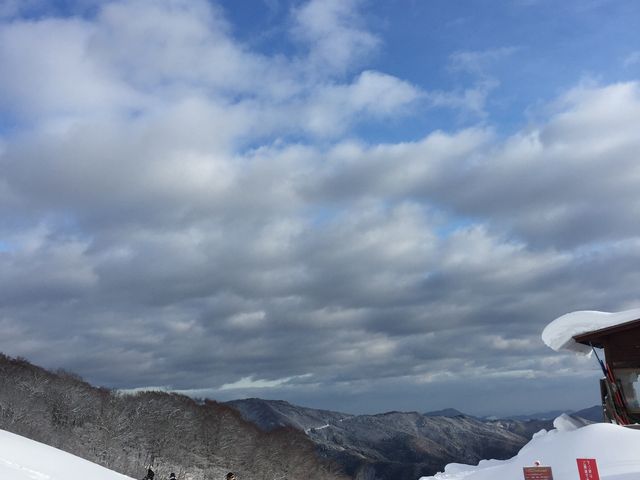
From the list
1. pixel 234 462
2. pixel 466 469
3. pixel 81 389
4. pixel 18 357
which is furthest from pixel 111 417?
pixel 466 469

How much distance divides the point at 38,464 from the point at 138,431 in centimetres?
7586

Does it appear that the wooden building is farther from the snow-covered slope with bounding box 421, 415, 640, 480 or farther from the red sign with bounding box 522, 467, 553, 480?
the red sign with bounding box 522, 467, 553, 480

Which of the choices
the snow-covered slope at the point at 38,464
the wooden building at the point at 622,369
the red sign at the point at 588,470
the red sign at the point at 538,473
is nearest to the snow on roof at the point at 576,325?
the wooden building at the point at 622,369

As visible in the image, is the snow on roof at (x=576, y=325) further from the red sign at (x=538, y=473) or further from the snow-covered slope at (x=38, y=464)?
the snow-covered slope at (x=38, y=464)

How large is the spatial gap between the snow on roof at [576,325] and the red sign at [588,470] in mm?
7643

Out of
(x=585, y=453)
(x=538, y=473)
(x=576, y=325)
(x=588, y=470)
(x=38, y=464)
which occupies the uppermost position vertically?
(x=576, y=325)

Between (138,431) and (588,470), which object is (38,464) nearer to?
(588,470)

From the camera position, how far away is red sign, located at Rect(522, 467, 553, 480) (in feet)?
46.0

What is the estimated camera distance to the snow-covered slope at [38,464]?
49.9 ft

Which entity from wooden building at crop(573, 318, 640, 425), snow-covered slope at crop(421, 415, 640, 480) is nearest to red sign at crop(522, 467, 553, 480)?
snow-covered slope at crop(421, 415, 640, 480)

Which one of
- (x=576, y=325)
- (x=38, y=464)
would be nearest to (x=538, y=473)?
(x=576, y=325)

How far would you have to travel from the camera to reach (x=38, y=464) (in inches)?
665

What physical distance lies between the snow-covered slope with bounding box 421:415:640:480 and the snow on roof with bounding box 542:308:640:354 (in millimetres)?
3724

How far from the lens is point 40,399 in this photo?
7938cm
